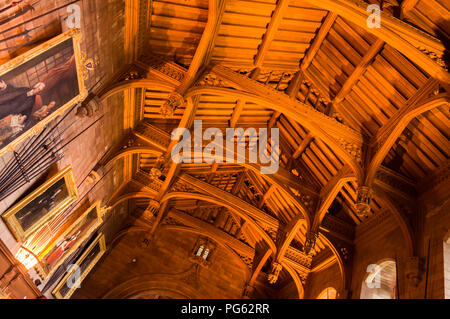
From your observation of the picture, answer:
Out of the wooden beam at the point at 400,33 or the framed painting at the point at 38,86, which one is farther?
the wooden beam at the point at 400,33

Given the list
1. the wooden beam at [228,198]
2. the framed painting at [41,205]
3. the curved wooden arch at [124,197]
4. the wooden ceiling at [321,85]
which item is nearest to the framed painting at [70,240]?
the curved wooden arch at [124,197]

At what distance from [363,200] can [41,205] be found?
6.38m

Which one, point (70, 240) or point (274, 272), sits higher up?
point (274, 272)

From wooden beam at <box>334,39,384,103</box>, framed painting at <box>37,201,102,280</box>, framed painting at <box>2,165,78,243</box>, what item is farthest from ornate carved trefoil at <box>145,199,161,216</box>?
wooden beam at <box>334,39,384,103</box>

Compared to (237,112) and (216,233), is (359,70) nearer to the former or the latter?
(237,112)

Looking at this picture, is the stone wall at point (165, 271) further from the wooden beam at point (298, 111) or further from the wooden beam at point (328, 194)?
the wooden beam at point (298, 111)

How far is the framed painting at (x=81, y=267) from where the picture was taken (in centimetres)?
1174

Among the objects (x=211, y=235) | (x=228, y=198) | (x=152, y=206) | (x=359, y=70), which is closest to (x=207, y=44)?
(x=359, y=70)

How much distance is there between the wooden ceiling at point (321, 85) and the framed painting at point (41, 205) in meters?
2.22

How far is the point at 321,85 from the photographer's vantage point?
1009 cm

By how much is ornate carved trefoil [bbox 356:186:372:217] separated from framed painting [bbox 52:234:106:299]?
27.6 ft

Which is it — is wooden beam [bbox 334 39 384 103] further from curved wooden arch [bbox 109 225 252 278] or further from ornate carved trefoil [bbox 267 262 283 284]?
curved wooden arch [bbox 109 225 252 278]

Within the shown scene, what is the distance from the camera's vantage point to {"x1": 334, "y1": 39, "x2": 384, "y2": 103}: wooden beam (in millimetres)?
8242
